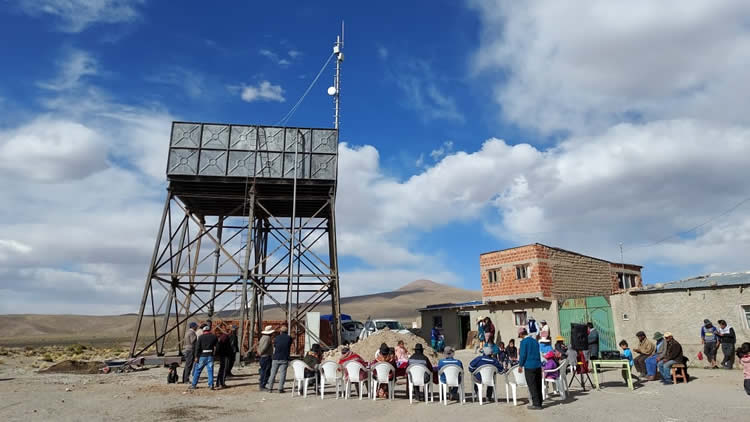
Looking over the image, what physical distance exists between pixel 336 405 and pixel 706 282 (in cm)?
1708

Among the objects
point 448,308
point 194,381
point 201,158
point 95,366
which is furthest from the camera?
point 448,308

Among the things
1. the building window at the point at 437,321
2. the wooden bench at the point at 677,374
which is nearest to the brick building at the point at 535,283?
the building window at the point at 437,321

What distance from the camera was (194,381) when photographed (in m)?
11.8

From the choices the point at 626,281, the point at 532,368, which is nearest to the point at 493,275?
the point at 626,281

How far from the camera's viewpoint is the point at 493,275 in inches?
1164

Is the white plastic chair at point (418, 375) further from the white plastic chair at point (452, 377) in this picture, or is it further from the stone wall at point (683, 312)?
the stone wall at point (683, 312)

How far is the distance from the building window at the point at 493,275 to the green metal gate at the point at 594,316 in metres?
4.72

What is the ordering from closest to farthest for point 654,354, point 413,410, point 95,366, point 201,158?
point 413,410 → point 654,354 → point 95,366 → point 201,158

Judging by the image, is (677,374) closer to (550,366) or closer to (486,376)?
(550,366)

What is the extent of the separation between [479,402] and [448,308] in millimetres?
22830

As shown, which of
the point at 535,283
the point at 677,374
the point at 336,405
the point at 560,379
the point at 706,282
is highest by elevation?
the point at 535,283

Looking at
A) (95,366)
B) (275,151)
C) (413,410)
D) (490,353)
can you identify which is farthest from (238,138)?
(413,410)

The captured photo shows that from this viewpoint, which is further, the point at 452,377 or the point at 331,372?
the point at 331,372

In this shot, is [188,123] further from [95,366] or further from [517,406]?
[517,406]
